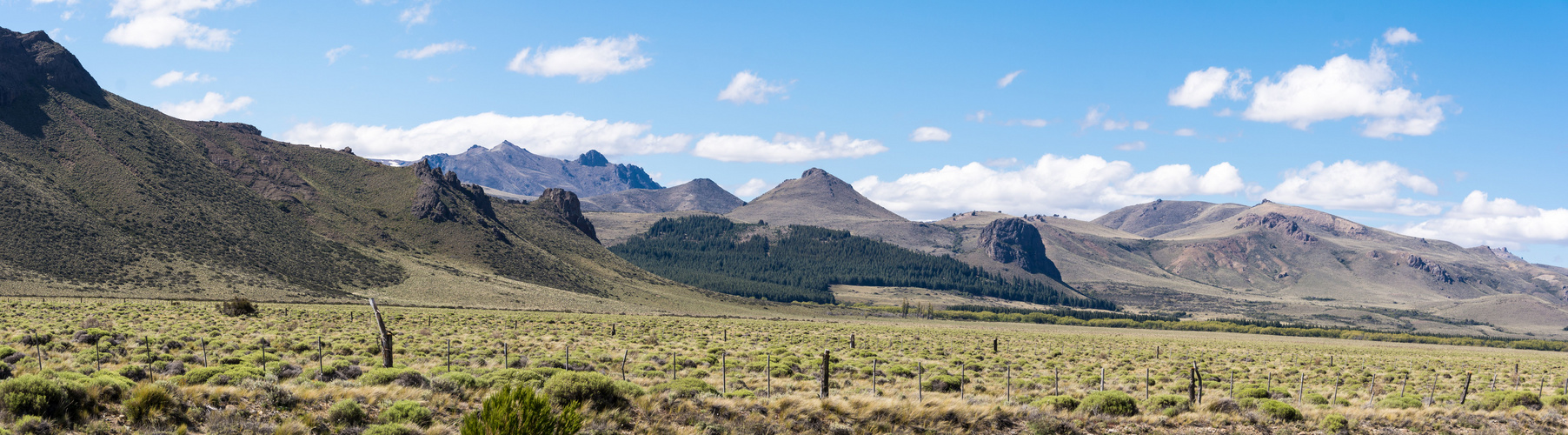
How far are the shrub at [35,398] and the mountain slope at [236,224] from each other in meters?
85.9

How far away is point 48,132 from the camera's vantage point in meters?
129

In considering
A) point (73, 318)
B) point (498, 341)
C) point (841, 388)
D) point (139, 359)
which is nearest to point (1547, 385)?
point (841, 388)

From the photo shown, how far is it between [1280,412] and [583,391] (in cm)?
1876

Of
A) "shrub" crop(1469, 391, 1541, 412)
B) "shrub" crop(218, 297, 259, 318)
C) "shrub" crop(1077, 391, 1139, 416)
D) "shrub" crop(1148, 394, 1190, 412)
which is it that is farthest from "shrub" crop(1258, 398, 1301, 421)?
"shrub" crop(218, 297, 259, 318)

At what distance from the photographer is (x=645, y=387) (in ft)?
73.2

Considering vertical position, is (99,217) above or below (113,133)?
below

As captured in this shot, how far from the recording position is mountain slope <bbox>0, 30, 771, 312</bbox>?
96.7 m

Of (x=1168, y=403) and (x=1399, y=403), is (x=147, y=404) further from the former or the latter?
(x=1399, y=403)

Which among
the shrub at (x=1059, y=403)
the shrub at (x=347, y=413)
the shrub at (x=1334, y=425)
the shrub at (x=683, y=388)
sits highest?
the shrub at (x=683, y=388)

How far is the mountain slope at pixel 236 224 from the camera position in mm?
96688

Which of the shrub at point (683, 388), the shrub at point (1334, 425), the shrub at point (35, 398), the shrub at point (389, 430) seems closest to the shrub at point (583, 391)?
the shrub at point (683, 388)

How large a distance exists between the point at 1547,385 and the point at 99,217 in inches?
5436

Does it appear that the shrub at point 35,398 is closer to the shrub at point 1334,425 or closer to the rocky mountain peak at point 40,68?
the shrub at point 1334,425

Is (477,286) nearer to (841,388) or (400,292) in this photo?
(400,292)
